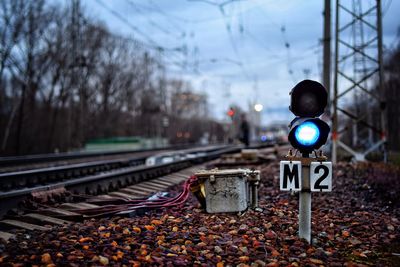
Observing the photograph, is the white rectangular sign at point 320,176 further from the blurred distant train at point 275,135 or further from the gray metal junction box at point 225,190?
the blurred distant train at point 275,135

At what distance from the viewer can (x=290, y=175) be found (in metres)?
4.65

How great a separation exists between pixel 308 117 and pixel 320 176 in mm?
674

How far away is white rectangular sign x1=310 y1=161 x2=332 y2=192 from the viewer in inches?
180

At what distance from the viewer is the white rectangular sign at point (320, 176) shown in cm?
457

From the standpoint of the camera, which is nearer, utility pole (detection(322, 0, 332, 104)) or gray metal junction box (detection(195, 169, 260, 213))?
gray metal junction box (detection(195, 169, 260, 213))

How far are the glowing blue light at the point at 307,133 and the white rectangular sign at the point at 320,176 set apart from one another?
9.8 inches

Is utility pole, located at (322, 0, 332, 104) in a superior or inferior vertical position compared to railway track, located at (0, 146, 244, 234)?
superior

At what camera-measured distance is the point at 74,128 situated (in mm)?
37469

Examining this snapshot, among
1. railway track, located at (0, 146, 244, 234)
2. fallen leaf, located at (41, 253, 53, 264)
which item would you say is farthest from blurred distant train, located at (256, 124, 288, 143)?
fallen leaf, located at (41, 253, 53, 264)

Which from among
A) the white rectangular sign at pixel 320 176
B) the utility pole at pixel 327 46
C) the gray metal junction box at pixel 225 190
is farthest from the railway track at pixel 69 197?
the utility pole at pixel 327 46

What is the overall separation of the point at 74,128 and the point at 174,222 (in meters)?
33.9

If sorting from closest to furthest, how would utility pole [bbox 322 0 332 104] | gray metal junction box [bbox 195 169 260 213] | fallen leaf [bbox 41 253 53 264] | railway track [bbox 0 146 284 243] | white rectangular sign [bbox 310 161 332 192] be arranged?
fallen leaf [bbox 41 253 53 264] < white rectangular sign [bbox 310 161 332 192] < railway track [bbox 0 146 284 243] < gray metal junction box [bbox 195 169 260 213] < utility pole [bbox 322 0 332 104]

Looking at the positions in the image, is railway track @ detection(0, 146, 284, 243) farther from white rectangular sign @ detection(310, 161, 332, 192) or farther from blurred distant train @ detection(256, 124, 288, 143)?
blurred distant train @ detection(256, 124, 288, 143)

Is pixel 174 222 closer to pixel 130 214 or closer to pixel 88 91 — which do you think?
pixel 130 214
